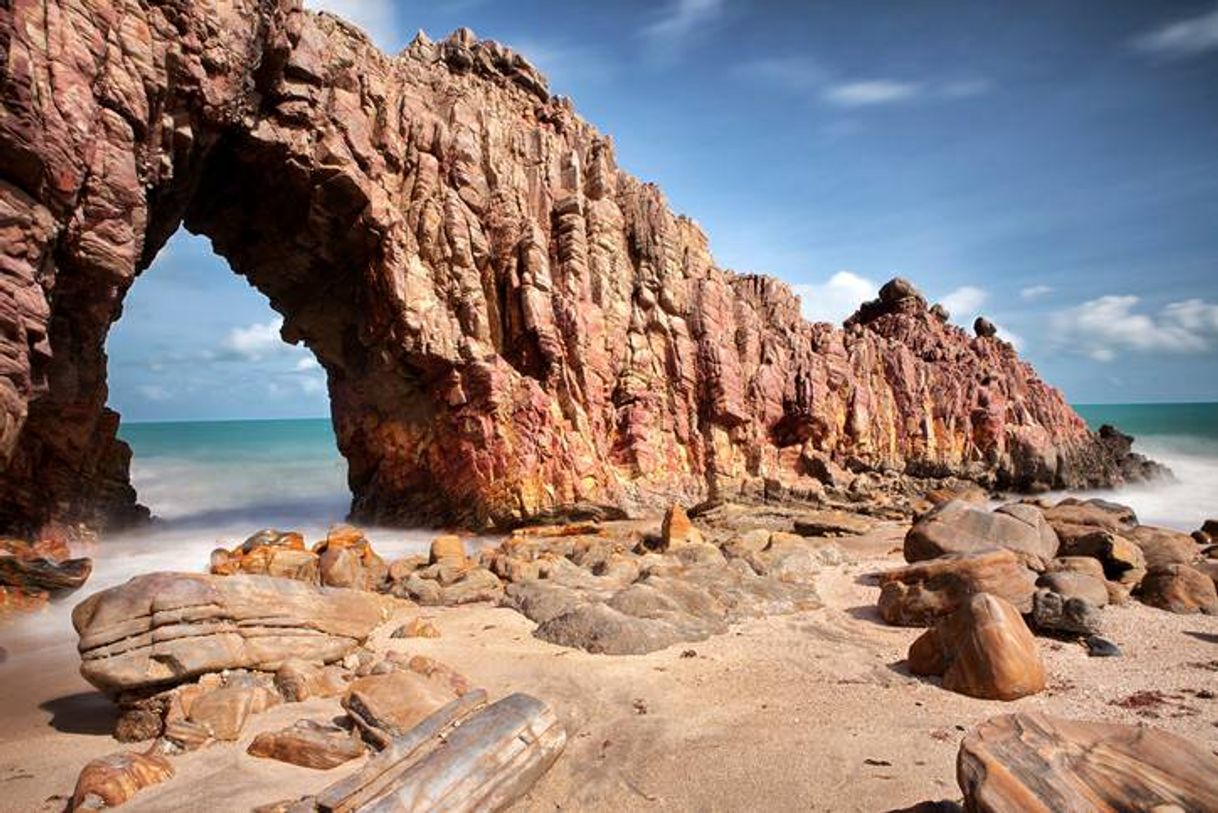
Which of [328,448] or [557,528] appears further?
[328,448]

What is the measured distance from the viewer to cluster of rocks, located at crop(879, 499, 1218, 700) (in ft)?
22.9

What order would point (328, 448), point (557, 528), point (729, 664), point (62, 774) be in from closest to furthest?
point (62, 774)
point (729, 664)
point (557, 528)
point (328, 448)

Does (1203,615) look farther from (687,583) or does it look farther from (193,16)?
(193,16)

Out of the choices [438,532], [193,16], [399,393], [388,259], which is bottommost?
[438,532]

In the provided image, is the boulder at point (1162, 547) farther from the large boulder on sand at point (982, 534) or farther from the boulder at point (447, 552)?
the boulder at point (447, 552)

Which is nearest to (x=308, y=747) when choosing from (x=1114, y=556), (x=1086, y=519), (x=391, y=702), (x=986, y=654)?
(x=391, y=702)

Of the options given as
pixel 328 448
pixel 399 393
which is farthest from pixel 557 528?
pixel 328 448

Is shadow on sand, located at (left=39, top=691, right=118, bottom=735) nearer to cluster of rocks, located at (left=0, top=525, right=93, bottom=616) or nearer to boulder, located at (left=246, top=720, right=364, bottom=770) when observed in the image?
boulder, located at (left=246, top=720, right=364, bottom=770)

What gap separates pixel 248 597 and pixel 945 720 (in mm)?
7971

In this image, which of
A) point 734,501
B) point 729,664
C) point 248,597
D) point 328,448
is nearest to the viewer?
point 248,597

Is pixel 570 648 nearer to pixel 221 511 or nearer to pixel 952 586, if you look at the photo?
pixel 952 586

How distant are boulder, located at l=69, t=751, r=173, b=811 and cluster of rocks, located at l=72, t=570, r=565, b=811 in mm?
10

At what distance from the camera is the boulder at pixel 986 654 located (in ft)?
22.2

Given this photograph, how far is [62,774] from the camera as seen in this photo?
220 inches
